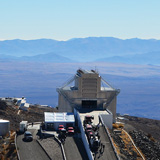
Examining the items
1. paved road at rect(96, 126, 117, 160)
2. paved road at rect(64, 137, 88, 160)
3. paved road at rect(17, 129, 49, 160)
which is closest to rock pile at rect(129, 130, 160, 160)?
paved road at rect(96, 126, 117, 160)

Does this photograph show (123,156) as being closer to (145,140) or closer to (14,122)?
(145,140)

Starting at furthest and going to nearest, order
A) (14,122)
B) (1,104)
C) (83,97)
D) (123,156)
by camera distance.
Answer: (1,104) → (14,122) → (83,97) → (123,156)

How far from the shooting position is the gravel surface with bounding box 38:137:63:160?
3547 cm

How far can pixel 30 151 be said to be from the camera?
3716cm

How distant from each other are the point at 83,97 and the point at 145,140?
Answer: 1106 cm

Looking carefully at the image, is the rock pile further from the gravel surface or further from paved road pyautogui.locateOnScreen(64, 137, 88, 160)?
the gravel surface

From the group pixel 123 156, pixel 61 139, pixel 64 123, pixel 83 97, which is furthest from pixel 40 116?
pixel 123 156

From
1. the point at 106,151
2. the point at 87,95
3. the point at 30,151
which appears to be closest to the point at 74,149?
the point at 106,151

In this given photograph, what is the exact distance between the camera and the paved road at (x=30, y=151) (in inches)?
1400

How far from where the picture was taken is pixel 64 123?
45156 mm

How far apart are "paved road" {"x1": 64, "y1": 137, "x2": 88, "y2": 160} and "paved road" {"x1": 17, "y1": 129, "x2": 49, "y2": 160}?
2153mm

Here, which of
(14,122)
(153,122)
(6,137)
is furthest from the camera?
Result: (153,122)

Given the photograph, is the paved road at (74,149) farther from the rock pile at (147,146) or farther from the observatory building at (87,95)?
the observatory building at (87,95)

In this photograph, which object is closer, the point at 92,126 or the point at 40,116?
the point at 92,126
